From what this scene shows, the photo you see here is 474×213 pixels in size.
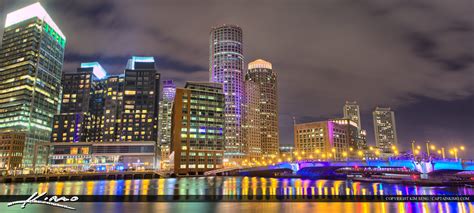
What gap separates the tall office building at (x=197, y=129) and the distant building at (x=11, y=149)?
103812 mm

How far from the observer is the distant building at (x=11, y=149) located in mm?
175500

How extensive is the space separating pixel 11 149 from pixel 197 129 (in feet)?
395

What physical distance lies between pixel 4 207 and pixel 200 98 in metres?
145

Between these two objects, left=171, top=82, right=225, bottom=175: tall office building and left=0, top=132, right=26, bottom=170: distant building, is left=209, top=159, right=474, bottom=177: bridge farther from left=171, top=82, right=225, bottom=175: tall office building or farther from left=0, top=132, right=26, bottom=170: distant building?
left=0, top=132, right=26, bottom=170: distant building

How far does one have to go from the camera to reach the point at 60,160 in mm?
186250

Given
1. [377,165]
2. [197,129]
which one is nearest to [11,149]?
[197,129]

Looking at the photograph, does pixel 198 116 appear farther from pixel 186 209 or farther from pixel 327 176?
pixel 186 209

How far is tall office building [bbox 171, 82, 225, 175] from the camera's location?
159 metres

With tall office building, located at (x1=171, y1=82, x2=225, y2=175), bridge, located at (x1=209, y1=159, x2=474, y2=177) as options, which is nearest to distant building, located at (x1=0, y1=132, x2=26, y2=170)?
tall office building, located at (x1=171, y1=82, x2=225, y2=175)

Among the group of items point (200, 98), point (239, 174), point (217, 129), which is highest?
point (200, 98)

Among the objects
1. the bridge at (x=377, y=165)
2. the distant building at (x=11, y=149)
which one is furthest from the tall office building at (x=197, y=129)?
the distant building at (x=11, y=149)

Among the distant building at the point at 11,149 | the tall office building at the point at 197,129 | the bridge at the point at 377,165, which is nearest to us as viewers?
the bridge at the point at 377,165

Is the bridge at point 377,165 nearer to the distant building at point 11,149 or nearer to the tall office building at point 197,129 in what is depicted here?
the tall office building at point 197,129

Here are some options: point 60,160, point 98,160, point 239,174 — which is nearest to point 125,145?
point 98,160
